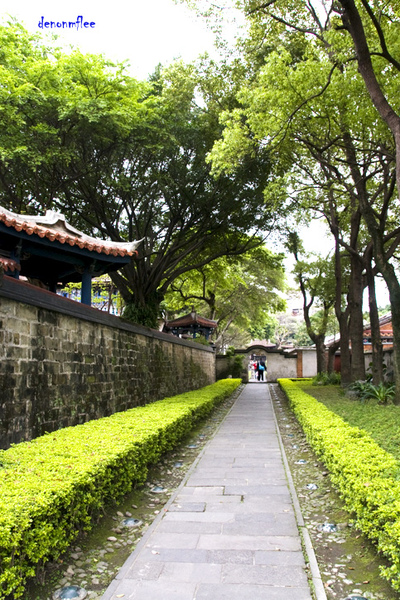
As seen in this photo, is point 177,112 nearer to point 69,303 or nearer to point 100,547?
point 69,303

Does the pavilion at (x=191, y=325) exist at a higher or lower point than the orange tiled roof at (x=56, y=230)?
lower

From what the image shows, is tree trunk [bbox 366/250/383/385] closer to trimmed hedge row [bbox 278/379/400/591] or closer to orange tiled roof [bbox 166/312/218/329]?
trimmed hedge row [bbox 278/379/400/591]

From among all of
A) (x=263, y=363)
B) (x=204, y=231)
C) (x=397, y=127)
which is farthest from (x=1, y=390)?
(x=263, y=363)

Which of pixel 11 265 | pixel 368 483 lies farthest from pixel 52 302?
pixel 368 483

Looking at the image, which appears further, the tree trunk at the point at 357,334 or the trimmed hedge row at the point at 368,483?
the tree trunk at the point at 357,334

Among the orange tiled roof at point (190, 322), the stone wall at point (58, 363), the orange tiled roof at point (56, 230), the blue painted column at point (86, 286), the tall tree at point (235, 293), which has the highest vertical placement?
the tall tree at point (235, 293)

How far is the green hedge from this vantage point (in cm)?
269

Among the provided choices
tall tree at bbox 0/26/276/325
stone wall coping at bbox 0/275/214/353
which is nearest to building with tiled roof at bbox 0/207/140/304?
stone wall coping at bbox 0/275/214/353

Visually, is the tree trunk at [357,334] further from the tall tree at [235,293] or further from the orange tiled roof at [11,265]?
the tall tree at [235,293]

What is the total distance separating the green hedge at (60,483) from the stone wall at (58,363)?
54 cm

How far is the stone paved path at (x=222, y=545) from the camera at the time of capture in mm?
2955

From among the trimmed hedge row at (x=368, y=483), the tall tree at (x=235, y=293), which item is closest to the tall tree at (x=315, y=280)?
the tall tree at (x=235, y=293)

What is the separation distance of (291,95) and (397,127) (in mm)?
3274

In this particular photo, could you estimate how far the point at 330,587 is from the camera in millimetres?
3111
